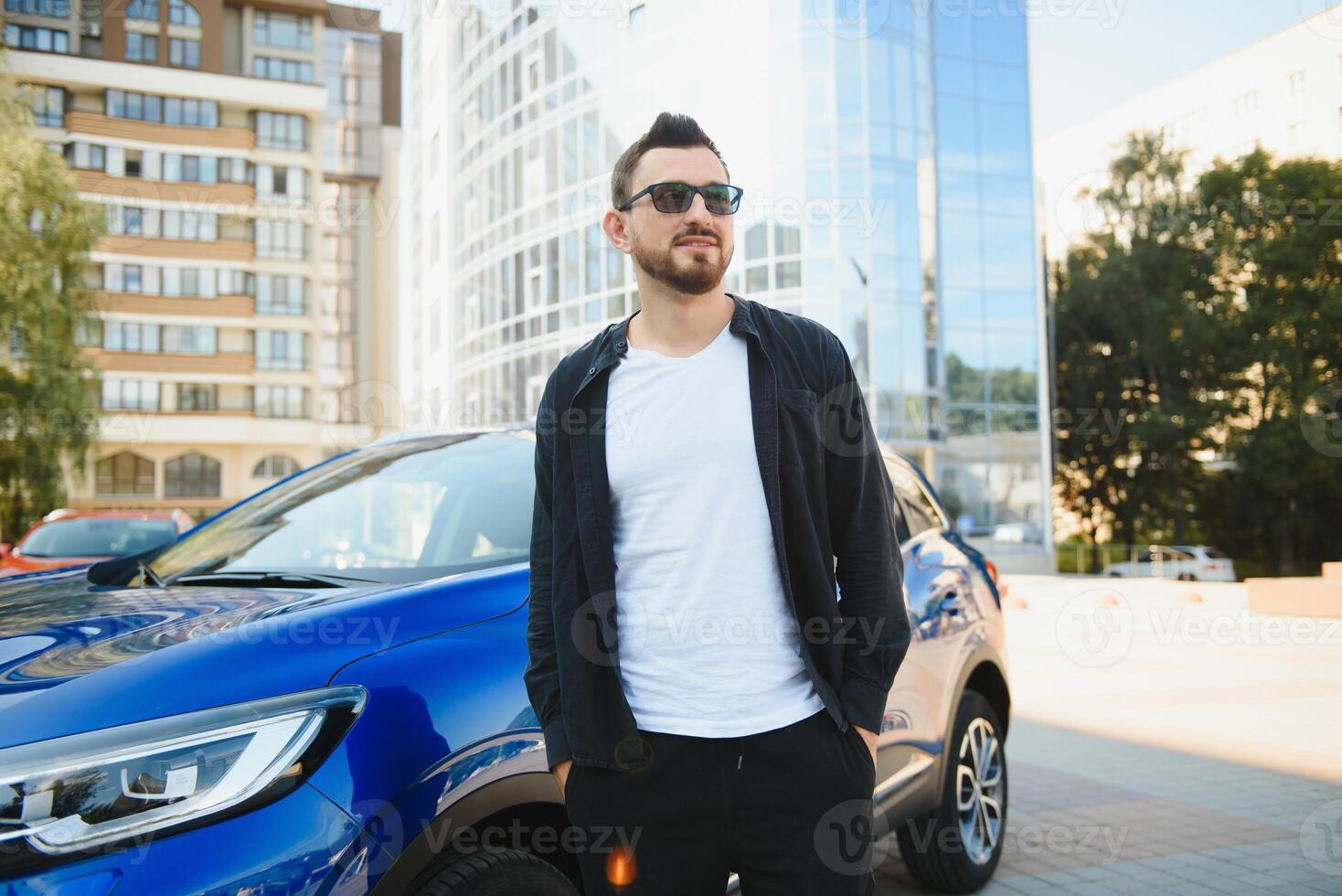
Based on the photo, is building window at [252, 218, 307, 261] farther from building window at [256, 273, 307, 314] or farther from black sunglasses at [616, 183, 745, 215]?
black sunglasses at [616, 183, 745, 215]

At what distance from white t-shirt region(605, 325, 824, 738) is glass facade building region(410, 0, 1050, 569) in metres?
22.2

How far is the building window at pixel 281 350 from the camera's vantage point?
179 feet

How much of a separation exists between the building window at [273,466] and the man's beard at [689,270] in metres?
55.6

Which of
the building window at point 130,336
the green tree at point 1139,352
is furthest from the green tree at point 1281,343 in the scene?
the building window at point 130,336

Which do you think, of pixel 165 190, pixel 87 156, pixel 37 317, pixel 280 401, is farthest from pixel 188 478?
pixel 37 317

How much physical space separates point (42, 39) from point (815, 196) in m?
43.7

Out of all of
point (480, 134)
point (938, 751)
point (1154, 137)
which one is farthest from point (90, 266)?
point (1154, 137)

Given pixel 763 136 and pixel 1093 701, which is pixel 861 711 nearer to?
pixel 1093 701

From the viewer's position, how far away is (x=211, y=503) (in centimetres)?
5209

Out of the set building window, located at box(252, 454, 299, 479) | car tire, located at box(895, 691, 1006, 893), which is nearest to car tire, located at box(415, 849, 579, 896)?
car tire, located at box(895, 691, 1006, 893)

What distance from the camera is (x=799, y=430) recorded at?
1.98m

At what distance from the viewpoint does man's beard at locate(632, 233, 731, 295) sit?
201 cm

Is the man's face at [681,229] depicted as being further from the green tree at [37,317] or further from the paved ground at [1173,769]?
the green tree at [37,317]

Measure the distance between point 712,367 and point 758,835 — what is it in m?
0.86
